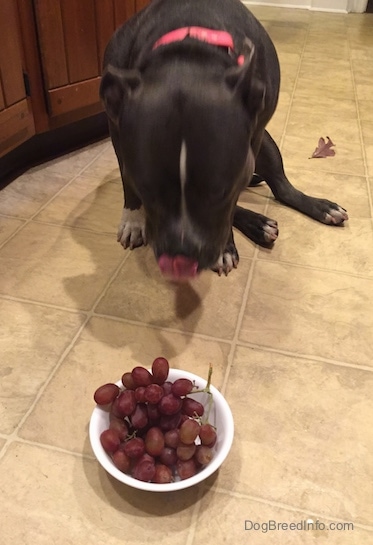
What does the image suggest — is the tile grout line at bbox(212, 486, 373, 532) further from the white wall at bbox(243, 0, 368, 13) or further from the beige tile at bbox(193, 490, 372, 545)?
the white wall at bbox(243, 0, 368, 13)

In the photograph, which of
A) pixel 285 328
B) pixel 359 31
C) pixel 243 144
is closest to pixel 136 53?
pixel 243 144

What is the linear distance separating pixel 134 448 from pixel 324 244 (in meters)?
1.04

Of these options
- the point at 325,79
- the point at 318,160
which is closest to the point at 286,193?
the point at 318,160

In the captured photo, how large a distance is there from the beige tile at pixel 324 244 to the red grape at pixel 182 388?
0.72m

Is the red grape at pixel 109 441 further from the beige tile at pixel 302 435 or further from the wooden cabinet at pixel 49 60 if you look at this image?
the wooden cabinet at pixel 49 60

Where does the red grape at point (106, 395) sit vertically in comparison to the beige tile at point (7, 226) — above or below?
above

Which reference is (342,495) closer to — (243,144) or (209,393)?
(209,393)

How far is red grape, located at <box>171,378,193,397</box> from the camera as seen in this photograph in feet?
3.45

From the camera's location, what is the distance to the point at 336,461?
1090 mm

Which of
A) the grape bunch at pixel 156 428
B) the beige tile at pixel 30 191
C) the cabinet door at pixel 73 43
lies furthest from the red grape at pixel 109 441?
the cabinet door at pixel 73 43

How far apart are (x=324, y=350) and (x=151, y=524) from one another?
0.61m

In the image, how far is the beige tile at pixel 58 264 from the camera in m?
1.50

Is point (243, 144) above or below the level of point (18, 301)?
above

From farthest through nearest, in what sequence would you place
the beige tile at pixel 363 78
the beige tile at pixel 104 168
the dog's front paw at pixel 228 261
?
1. the beige tile at pixel 363 78
2. the beige tile at pixel 104 168
3. the dog's front paw at pixel 228 261
